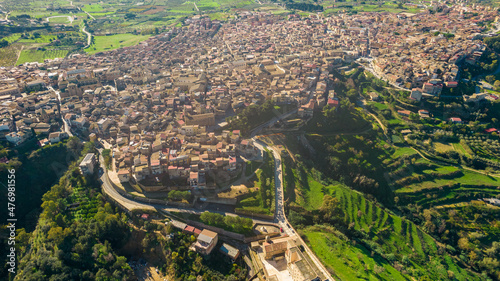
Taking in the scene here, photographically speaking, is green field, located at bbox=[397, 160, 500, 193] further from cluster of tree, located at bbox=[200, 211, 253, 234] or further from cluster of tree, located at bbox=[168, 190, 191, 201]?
cluster of tree, located at bbox=[168, 190, 191, 201]

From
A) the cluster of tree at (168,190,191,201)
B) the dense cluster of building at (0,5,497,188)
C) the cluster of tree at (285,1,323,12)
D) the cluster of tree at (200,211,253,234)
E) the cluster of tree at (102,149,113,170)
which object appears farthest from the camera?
the cluster of tree at (285,1,323,12)

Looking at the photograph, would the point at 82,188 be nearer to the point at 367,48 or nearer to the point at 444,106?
the point at 444,106

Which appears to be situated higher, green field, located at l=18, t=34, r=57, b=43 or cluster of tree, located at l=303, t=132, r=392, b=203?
green field, located at l=18, t=34, r=57, b=43

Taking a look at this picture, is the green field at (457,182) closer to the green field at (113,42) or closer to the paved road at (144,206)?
the paved road at (144,206)

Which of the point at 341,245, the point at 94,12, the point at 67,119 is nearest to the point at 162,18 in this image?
the point at 94,12

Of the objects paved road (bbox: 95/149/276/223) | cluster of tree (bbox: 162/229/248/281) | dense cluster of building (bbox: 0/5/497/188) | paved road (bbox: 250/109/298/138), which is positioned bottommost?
cluster of tree (bbox: 162/229/248/281)

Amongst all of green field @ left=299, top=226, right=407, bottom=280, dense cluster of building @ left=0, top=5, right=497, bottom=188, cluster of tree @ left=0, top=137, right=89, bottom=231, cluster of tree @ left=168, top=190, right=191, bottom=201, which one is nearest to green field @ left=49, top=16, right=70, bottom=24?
dense cluster of building @ left=0, top=5, right=497, bottom=188

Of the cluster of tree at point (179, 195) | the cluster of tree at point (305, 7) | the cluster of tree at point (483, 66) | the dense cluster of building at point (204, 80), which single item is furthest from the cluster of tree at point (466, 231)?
the cluster of tree at point (305, 7)

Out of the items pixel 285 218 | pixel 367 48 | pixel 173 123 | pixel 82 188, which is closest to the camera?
pixel 285 218
